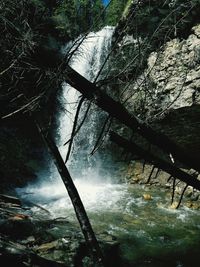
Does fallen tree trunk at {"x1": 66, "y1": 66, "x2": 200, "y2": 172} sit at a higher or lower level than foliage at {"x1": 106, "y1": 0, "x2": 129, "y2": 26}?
lower

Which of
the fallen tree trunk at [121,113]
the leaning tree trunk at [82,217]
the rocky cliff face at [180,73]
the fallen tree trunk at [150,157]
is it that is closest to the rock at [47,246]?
the leaning tree trunk at [82,217]

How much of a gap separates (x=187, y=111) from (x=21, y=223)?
812cm

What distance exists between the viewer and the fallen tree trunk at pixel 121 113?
3359 mm

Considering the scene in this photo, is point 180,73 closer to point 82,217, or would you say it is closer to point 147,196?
point 147,196

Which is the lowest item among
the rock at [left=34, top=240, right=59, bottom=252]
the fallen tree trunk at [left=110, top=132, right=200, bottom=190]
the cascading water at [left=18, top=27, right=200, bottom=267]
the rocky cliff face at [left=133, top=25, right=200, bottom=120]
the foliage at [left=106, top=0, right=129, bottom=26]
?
the fallen tree trunk at [left=110, top=132, right=200, bottom=190]

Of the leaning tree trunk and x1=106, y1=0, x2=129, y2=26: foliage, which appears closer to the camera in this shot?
the leaning tree trunk

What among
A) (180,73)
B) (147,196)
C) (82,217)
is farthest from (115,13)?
(82,217)

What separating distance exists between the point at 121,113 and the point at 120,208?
26.1 ft

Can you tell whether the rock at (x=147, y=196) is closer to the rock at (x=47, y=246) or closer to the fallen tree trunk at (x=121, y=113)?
the rock at (x=47, y=246)

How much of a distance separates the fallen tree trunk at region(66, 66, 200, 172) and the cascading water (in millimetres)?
287

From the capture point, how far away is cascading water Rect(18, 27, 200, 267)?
7461 mm

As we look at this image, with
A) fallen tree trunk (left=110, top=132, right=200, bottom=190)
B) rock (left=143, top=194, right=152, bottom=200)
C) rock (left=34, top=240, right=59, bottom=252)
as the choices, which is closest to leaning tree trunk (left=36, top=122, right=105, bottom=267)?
fallen tree trunk (left=110, top=132, right=200, bottom=190)

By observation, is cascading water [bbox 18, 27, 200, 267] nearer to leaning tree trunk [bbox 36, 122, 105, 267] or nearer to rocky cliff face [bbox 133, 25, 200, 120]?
leaning tree trunk [bbox 36, 122, 105, 267]

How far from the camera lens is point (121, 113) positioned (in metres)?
3.45
